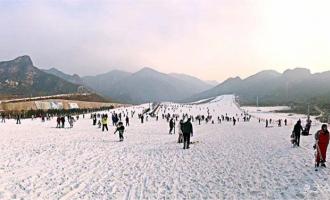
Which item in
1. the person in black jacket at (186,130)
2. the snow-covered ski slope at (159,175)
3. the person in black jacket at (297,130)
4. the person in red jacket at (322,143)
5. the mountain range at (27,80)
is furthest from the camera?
the mountain range at (27,80)

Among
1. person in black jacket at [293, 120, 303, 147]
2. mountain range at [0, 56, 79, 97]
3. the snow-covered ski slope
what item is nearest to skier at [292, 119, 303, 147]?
person in black jacket at [293, 120, 303, 147]

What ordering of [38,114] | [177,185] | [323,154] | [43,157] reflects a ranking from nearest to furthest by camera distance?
[177,185] < [323,154] < [43,157] < [38,114]

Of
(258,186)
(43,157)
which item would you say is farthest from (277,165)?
(43,157)

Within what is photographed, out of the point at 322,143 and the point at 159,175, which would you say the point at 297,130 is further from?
the point at 159,175

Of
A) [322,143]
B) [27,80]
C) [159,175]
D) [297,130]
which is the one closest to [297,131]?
[297,130]

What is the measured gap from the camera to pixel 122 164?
15.6m

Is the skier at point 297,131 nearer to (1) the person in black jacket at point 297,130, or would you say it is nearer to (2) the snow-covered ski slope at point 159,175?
(1) the person in black jacket at point 297,130

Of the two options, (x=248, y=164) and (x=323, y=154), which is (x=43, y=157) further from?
(x=323, y=154)

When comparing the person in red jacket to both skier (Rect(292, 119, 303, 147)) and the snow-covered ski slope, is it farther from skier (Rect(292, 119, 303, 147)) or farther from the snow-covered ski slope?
skier (Rect(292, 119, 303, 147))

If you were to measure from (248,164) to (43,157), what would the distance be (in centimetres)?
847

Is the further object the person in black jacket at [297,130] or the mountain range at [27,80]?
the mountain range at [27,80]

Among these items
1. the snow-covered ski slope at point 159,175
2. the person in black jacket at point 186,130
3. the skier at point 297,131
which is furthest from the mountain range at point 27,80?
the snow-covered ski slope at point 159,175

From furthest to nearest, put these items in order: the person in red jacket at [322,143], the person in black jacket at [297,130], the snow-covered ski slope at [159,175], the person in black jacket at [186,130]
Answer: the person in black jacket at [297,130], the person in black jacket at [186,130], the person in red jacket at [322,143], the snow-covered ski slope at [159,175]

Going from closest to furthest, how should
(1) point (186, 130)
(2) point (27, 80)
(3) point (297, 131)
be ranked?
(1) point (186, 130) < (3) point (297, 131) < (2) point (27, 80)
